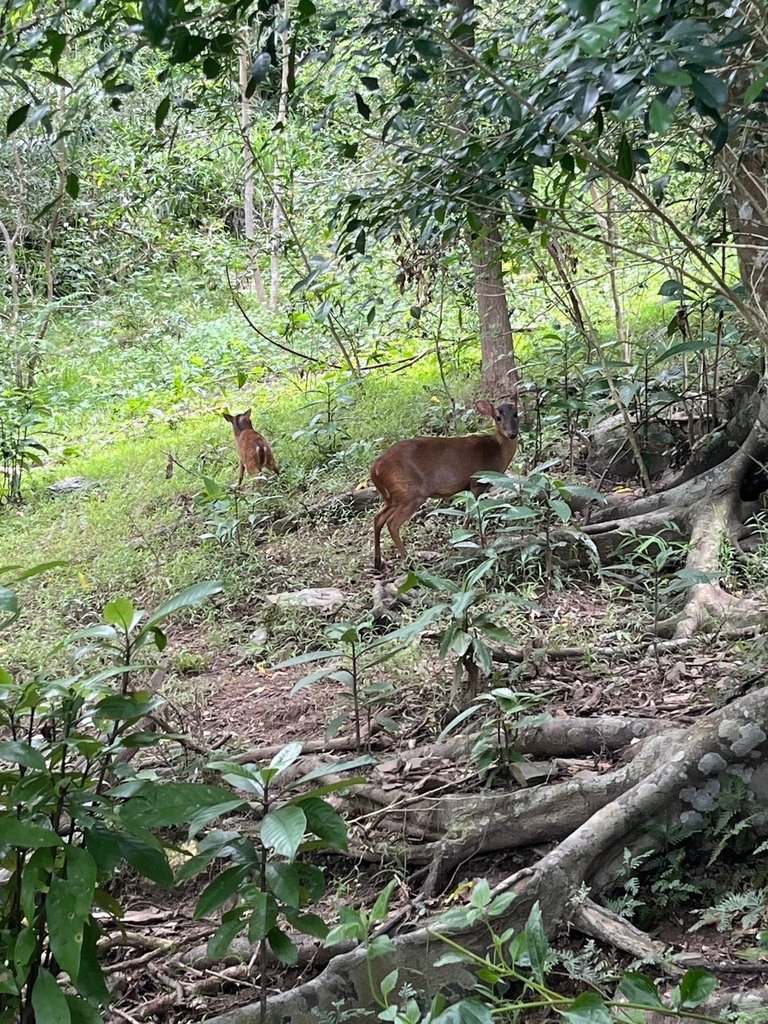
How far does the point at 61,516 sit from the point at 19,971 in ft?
20.8

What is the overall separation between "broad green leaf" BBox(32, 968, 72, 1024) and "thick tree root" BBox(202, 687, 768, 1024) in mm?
542

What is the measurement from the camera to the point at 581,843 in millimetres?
2844

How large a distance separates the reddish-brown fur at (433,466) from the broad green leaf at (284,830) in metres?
3.94

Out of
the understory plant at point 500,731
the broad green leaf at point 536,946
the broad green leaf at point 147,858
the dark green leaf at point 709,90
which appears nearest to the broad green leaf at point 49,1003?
the broad green leaf at point 147,858

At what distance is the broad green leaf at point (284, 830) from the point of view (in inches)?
82.4

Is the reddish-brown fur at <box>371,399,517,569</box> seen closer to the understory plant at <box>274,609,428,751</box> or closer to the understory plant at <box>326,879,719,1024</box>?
the understory plant at <box>274,609,428,751</box>

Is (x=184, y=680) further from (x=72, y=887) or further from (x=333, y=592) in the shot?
(x=72, y=887)

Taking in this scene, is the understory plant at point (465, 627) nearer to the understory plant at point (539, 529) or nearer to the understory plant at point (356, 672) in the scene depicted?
the understory plant at point (356, 672)

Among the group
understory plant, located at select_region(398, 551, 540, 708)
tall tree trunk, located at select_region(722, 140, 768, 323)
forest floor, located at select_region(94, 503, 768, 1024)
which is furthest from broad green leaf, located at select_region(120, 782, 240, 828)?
tall tree trunk, located at select_region(722, 140, 768, 323)

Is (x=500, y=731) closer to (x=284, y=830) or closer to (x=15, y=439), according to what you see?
(x=284, y=830)

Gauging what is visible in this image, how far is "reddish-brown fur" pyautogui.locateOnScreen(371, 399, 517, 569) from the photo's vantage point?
6.27 m

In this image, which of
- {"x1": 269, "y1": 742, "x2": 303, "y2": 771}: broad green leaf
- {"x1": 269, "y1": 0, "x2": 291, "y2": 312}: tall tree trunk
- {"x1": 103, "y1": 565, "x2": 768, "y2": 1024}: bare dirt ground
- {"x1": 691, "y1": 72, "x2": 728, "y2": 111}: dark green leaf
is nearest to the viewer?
{"x1": 691, "y1": 72, "x2": 728, "y2": 111}: dark green leaf

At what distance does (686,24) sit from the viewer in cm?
223

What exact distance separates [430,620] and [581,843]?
2.75 feet
